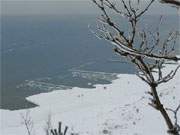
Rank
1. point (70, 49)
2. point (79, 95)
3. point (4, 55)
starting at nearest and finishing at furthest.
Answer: point (79, 95), point (4, 55), point (70, 49)

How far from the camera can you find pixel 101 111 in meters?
32.4

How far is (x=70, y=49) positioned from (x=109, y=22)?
86655 mm

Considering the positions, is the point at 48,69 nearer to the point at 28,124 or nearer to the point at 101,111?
the point at 101,111

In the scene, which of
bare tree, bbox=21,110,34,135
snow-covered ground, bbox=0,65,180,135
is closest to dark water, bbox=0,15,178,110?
snow-covered ground, bbox=0,65,180,135

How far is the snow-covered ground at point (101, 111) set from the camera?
24798mm

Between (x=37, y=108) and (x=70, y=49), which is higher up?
(x=70, y=49)

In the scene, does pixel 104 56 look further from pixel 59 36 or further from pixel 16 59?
pixel 59 36

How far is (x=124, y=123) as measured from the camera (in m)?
25.9

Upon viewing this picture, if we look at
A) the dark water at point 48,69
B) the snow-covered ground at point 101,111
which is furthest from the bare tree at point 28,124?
the dark water at point 48,69

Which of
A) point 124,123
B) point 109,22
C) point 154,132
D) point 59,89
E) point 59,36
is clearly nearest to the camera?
point 109,22

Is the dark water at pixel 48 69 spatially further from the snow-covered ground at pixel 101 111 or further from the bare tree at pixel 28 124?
the bare tree at pixel 28 124

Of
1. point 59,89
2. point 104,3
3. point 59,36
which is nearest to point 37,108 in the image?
point 59,89

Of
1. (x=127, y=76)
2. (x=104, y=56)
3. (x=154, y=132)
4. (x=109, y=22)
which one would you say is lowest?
(x=154, y=132)

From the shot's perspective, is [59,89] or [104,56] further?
[104,56]
